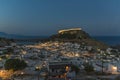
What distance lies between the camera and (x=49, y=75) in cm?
2277

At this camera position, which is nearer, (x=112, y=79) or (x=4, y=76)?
(x=112, y=79)

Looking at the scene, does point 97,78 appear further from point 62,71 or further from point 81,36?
point 81,36

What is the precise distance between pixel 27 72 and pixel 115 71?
945cm

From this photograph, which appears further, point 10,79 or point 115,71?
point 115,71

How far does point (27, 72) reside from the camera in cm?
2466

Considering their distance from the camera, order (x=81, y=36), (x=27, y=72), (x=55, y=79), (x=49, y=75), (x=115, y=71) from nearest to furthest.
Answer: (x=55, y=79) < (x=49, y=75) < (x=27, y=72) < (x=115, y=71) < (x=81, y=36)

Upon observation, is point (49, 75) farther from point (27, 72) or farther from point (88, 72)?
point (88, 72)

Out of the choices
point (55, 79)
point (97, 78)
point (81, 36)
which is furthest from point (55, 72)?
point (81, 36)

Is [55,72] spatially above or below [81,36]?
below

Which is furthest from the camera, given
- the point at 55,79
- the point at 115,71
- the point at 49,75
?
the point at 115,71

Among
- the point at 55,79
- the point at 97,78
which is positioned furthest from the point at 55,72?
the point at 97,78

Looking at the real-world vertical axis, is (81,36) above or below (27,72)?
above

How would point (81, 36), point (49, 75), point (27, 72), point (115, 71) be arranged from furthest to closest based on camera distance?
point (81, 36) < point (115, 71) < point (27, 72) < point (49, 75)

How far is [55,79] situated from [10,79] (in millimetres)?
3956
